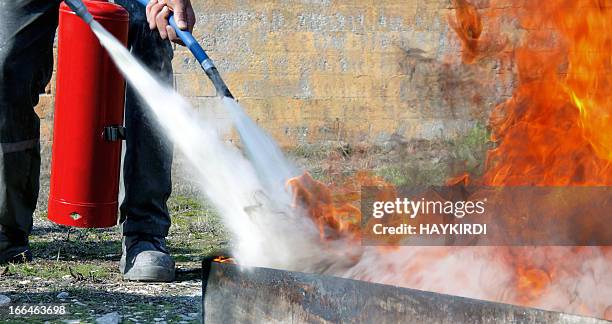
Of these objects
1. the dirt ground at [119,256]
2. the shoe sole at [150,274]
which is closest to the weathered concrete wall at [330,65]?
the dirt ground at [119,256]

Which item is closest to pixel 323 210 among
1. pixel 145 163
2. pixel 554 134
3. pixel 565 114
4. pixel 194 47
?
pixel 194 47

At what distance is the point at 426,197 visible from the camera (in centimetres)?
472

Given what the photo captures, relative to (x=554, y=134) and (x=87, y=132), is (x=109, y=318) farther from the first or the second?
(x=554, y=134)

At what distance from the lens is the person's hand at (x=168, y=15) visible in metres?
4.08

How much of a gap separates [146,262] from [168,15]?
Result: 1.31 m

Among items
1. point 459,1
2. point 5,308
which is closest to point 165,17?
point 5,308

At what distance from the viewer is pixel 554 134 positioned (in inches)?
157

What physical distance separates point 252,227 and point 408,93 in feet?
19.6

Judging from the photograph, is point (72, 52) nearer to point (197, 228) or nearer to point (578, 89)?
point (197, 228)

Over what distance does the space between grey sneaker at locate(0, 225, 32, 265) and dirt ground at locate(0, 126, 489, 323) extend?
0.06 metres

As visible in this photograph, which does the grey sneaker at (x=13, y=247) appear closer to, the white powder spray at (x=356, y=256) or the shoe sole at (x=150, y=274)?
the shoe sole at (x=150, y=274)

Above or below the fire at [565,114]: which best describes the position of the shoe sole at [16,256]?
below

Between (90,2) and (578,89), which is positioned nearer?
(578,89)

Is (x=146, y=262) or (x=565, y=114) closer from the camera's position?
(x=565, y=114)
